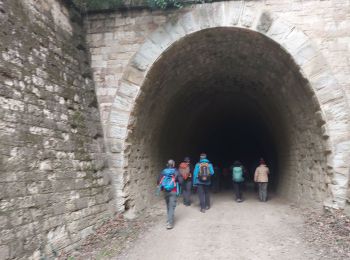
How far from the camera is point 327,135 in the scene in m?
7.37

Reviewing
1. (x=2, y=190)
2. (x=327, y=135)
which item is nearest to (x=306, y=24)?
(x=327, y=135)

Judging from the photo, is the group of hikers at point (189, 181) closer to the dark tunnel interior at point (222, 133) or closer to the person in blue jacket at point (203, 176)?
the person in blue jacket at point (203, 176)

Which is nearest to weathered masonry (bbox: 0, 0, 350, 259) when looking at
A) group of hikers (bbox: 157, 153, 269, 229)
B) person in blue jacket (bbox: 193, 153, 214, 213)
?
group of hikers (bbox: 157, 153, 269, 229)

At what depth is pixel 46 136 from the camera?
6.01m

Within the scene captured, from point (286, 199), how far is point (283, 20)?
5.15m

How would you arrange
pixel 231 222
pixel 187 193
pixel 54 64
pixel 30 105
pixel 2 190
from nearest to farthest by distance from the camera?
pixel 2 190 → pixel 30 105 → pixel 54 64 → pixel 231 222 → pixel 187 193

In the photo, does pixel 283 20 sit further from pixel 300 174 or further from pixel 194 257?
pixel 194 257

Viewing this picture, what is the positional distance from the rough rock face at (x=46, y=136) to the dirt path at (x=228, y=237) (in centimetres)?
126

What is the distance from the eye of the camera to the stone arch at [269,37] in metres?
7.27

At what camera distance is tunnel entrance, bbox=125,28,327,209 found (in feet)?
26.5

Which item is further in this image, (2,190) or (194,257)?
(194,257)

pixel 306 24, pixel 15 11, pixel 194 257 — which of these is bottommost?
pixel 194 257

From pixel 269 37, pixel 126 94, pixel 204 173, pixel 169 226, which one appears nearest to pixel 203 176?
pixel 204 173

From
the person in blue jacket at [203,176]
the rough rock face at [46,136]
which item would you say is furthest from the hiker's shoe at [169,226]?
the person in blue jacket at [203,176]
